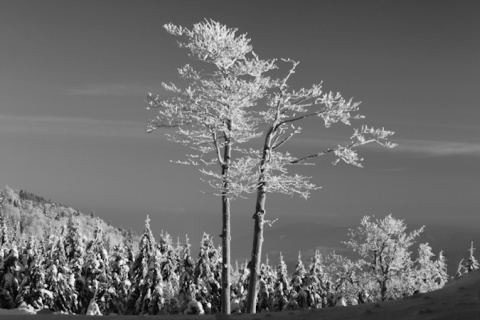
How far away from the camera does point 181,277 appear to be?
60406 mm

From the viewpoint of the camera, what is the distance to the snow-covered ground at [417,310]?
40.4 ft

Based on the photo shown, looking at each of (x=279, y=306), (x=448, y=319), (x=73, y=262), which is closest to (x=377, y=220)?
(x=279, y=306)

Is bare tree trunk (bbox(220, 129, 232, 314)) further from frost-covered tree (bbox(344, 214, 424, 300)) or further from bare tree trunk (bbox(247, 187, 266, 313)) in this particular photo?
frost-covered tree (bbox(344, 214, 424, 300))

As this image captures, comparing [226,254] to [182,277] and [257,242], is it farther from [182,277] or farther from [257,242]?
[182,277]

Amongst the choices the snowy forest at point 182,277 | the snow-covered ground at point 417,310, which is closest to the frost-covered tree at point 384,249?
the snowy forest at point 182,277

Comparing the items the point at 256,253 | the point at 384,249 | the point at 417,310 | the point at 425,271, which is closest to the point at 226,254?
the point at 256,253

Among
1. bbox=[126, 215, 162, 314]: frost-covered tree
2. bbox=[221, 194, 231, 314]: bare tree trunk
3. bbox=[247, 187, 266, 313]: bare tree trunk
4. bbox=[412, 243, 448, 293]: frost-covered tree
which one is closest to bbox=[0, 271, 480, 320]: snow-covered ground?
bbox=[221, 194, 231, 314]: bare tree trunk

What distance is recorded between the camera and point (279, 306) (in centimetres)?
6344

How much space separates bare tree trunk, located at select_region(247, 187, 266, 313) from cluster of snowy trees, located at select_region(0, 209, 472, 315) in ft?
76.5

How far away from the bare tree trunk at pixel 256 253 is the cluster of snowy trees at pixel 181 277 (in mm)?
23310

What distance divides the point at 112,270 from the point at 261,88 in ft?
141

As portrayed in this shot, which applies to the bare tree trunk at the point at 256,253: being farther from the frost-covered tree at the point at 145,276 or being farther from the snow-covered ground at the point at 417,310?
the frost-covered tree at the point at 145,276

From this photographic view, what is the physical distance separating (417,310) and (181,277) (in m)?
49.9

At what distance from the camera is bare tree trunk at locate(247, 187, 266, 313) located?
78.3 feet
